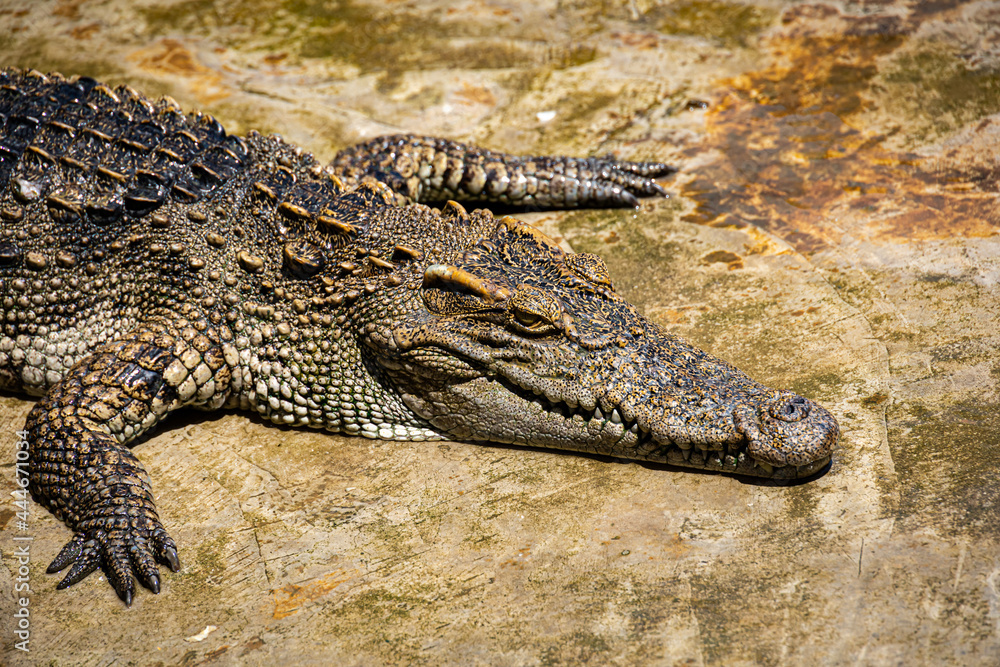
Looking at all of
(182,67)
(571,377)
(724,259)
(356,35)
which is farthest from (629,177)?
(182,67)

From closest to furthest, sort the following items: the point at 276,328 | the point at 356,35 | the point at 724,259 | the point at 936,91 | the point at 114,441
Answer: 1. the point at 114,441
2. the point at 276,328
3. the point at 724,259
4. the point at 936,91
5. the point at 356,35

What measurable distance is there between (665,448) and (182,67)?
5586mm

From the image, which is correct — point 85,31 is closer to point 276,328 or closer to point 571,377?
point 276,328

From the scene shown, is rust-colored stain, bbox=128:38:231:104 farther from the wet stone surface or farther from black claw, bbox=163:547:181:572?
black claw, bbox=163:547:181:572

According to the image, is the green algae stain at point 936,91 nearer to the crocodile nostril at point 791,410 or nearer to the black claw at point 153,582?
the crocodile nostril at point 791,410

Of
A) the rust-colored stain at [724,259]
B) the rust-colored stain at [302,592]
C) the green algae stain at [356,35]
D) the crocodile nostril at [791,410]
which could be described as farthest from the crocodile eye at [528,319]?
the green algae stain at [356,35]

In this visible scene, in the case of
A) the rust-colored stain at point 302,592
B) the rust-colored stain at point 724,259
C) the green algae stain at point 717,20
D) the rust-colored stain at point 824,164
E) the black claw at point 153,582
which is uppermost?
the green algae stain at point 717,20

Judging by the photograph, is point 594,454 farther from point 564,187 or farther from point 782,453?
point 564,187

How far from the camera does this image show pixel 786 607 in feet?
8.89

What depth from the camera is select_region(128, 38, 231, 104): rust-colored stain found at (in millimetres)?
6430

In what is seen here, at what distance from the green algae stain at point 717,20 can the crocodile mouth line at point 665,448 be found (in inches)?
177

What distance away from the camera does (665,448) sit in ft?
10.8

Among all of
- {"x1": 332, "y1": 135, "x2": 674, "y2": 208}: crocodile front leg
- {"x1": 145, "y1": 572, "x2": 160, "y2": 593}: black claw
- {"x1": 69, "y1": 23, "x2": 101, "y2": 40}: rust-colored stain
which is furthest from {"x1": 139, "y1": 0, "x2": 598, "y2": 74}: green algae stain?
{"x1": 145, "y1": 572, "x2": 160, "y2": 593}: black claw

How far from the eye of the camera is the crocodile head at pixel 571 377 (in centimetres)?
316
